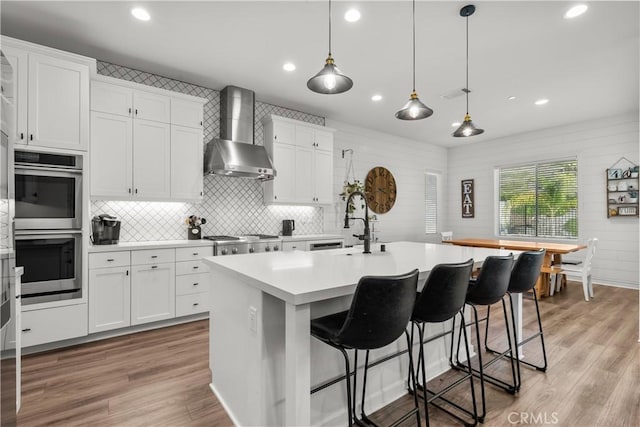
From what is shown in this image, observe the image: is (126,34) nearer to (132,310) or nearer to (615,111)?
(132,310)

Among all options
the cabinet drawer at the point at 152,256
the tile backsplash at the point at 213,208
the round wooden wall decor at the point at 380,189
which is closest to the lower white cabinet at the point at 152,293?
the cabinet drawer at the point at 152,256

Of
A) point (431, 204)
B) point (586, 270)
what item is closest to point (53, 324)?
point (586, 270)

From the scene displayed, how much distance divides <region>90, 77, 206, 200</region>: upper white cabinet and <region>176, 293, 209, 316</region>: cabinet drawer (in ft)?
3.83

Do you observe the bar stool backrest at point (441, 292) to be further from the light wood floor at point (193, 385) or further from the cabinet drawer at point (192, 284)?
the cabinet drawer at point (192, 284)

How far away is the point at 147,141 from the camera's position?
3.53m

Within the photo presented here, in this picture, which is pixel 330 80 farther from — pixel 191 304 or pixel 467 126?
pixel 191 304

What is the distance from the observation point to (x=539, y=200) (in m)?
6.37

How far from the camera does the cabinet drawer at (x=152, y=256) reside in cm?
323

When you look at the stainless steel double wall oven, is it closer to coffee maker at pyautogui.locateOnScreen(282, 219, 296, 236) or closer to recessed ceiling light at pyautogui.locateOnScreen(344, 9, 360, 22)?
coffee maker at pyautogui.locateOnScreen(282, 219, 296, 236)

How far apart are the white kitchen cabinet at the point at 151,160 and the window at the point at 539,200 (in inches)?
262

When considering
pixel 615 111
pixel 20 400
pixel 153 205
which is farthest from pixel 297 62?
pixel 615 111

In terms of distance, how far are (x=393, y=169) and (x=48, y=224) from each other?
5698 mm

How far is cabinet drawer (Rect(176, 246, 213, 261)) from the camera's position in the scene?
138 inches

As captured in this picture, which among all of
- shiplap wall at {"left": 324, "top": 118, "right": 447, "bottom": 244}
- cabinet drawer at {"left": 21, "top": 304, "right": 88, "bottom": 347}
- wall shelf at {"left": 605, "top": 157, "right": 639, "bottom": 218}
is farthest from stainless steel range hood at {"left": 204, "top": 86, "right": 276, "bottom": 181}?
wall shelf at {"left": 605, "top": 157, "right": 639, "bottom": 218}
